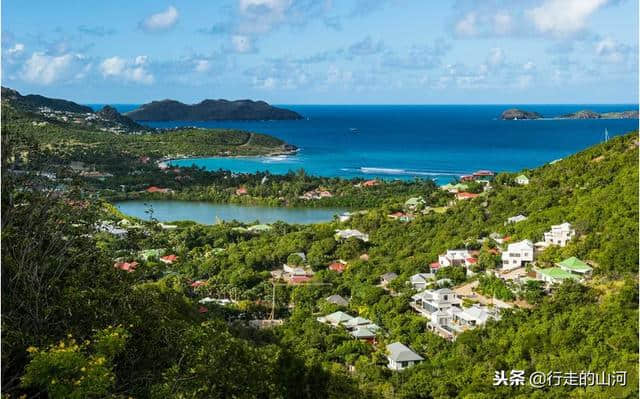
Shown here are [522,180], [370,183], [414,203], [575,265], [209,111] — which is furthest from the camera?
[209,111]

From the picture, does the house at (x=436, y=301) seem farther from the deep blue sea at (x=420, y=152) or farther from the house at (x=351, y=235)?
the deep blue sea at (x=420, y=152)

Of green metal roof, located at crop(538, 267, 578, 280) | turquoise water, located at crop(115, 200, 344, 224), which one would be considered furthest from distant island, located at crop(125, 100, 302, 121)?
green metal roof, located at crop(538, 267, 578, 280)

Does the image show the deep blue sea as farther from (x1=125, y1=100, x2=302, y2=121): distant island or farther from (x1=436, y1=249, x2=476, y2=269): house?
(x1=125, y1=100, x2=302, y2=121): distant island

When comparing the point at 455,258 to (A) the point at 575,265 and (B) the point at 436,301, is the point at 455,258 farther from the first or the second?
(A) the point at 575,265

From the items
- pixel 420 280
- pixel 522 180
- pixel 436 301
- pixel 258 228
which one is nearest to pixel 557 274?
pixel 436 301

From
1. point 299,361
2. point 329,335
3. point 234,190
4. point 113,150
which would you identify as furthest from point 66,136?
point 299,361

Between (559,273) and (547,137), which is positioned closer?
(559,273)

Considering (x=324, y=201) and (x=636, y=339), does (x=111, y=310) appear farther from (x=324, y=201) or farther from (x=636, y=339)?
(x=324, y=201)
